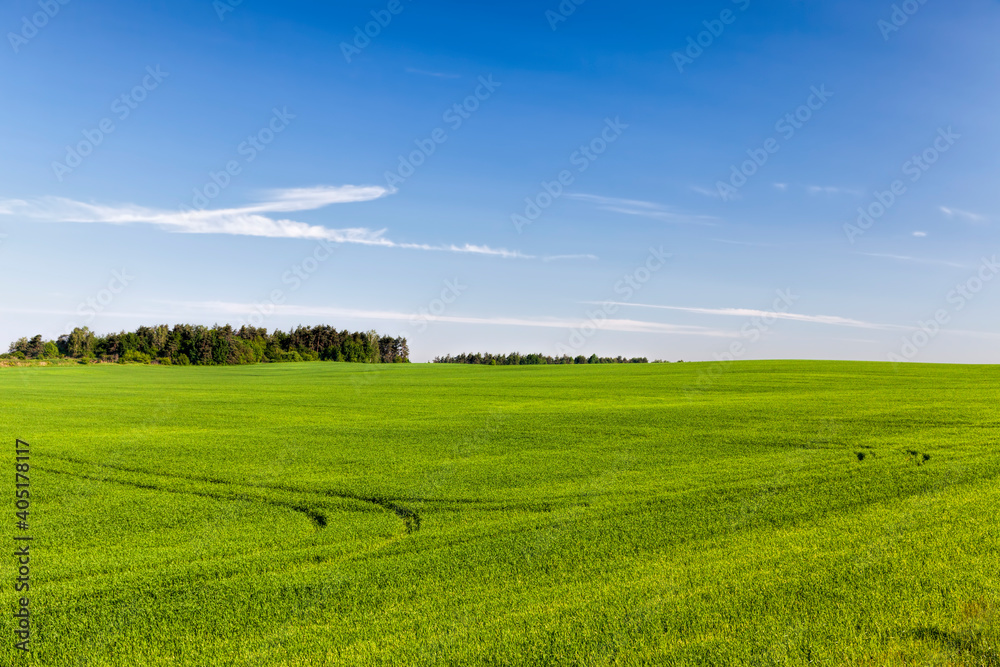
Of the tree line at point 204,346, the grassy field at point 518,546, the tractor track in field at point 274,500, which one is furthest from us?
the tree line at point 204,346

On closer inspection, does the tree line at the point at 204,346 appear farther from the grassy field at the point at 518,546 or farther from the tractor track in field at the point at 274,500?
the tractor track in field at the point at 274,500

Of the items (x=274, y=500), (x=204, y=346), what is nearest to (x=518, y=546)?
(x=274, y=500)

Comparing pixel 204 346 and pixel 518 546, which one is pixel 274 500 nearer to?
pixel 518 546

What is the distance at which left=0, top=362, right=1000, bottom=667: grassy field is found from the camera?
5109mm

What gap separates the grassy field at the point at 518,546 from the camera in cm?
511

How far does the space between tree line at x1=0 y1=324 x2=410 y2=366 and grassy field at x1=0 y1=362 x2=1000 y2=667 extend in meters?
73.0

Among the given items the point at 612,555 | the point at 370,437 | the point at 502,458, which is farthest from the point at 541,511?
the point at 370,437

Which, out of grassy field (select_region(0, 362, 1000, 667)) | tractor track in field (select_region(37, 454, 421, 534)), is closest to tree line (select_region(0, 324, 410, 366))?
grassy field (select_region(0, 362, 1000, 667))

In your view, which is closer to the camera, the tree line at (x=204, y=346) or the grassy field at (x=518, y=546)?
the grassy field at (x=518, y=546)

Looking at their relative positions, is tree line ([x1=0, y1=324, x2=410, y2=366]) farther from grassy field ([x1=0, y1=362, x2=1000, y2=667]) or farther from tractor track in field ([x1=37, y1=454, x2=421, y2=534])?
tractor track in field ([x1=37, y1=454, x2=421, y2=534])

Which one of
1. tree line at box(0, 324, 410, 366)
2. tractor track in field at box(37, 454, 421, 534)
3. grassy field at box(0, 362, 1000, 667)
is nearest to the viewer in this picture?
grassy field at box(0, 362, 1000, 667)

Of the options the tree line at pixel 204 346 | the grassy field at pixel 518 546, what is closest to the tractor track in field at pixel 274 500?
the grassy field at pixel 518 546

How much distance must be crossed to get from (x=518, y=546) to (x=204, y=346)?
88930 mm

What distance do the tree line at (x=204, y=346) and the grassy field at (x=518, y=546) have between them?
72965mm
